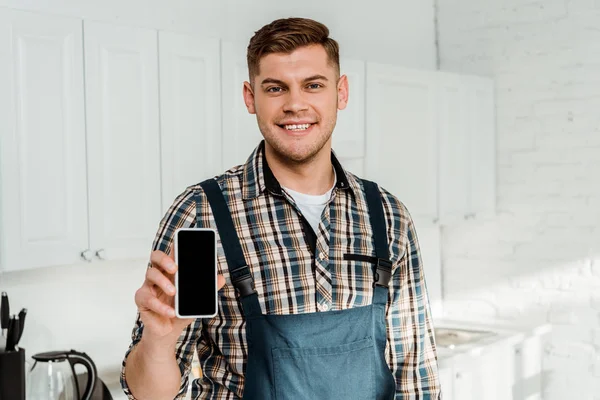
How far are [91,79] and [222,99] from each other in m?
0.50

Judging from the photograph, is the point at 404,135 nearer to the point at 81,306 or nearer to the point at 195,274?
the point at 81,306

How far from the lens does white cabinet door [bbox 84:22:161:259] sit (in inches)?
91.0

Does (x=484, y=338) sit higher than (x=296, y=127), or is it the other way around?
(x=296, y=127)

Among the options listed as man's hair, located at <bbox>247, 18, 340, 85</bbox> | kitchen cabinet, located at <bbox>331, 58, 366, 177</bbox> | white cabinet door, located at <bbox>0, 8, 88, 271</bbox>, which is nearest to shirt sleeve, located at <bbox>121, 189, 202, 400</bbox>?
man's hair, located at <bbox>247, 18, 340, 85</bbox>

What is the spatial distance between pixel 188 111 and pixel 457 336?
2.12 meters

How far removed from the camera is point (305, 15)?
3.61 meters

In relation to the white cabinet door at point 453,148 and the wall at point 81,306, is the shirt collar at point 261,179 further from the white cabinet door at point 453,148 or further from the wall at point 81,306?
the white cabinet door at point 453,148

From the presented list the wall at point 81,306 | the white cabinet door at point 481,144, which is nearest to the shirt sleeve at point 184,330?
the wall at point 81,306

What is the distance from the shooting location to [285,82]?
5.19ft

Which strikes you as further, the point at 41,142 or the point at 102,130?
the point at 102,130

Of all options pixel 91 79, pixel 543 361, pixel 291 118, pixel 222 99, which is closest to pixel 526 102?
pixel 543 361

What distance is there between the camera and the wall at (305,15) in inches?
111

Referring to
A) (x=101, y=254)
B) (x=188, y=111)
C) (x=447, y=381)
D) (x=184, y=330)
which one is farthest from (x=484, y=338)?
(x=184, y=330)

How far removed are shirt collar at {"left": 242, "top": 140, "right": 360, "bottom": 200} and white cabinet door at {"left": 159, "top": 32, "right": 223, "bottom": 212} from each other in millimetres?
862
